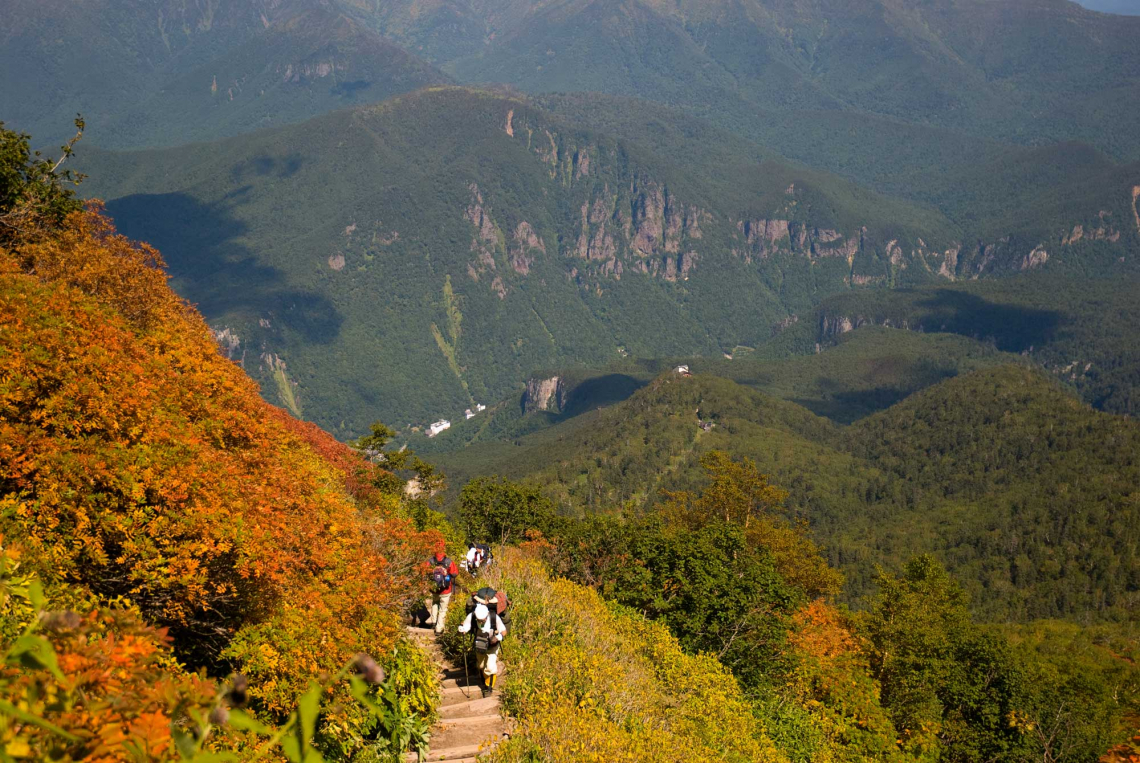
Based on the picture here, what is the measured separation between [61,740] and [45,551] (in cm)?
1220

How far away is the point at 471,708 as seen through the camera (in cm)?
1925

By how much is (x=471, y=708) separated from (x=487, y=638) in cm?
165

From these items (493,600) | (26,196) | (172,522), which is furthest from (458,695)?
(26,196)

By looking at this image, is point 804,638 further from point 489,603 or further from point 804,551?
point 489,603

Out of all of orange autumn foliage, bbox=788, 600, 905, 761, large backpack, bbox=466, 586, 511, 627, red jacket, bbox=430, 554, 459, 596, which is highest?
large backpack, bbox=466, 586, 511, 627

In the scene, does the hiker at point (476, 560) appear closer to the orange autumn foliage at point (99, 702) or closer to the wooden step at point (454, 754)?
the wooden step at point (454, 754)

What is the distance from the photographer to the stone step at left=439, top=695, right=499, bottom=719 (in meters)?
18.9

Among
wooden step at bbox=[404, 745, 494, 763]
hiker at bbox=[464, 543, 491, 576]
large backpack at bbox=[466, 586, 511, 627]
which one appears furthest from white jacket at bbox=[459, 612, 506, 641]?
hiker at bbox=[464, 543, 491, 576]

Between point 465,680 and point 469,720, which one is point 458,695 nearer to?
point 465,680

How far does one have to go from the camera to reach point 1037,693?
51.2m

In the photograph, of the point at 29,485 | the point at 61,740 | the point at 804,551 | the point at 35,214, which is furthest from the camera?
the point at 804,551

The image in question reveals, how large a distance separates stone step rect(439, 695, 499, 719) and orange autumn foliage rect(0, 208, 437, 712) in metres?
2.11

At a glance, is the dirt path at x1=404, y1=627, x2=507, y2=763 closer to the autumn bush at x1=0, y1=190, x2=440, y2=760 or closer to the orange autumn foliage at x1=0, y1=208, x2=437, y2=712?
the autumn bush at x1=0, y1=190, x2=440, y2=760

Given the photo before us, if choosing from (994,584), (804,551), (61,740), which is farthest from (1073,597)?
(61,740)
